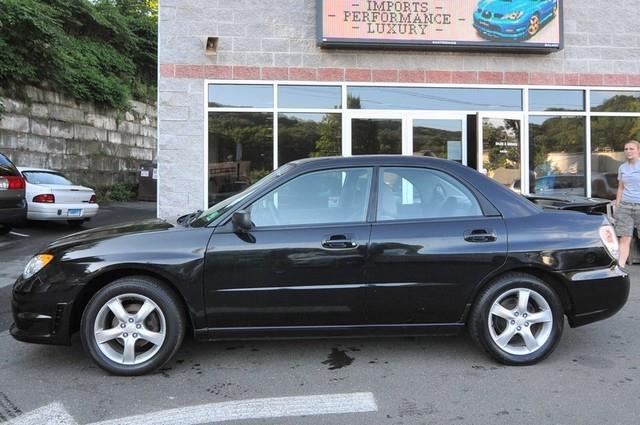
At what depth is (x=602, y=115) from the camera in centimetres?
1030

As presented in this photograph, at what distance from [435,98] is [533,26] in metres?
1.98

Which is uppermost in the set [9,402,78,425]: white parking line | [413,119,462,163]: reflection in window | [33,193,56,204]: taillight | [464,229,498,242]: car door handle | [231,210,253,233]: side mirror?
[413,119,462,163]: reflection in window

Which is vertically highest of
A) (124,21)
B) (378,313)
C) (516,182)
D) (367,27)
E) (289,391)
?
(124,21)

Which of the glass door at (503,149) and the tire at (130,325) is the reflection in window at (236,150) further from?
the tire at (130,325)

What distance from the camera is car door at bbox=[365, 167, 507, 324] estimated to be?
4.16 meters

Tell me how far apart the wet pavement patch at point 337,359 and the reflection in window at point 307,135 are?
553 cm

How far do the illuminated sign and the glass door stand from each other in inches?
48.4

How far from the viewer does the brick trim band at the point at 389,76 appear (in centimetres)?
944

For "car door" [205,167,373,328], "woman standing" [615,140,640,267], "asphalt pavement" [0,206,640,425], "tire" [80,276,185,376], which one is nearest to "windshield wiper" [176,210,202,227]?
"car door" [205,167,373,328]

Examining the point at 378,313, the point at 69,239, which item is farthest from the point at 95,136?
the point at 378,313

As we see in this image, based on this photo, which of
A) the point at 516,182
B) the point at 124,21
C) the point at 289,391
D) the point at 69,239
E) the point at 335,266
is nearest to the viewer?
the point at 289,391

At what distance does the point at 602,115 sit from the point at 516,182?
1.93 m

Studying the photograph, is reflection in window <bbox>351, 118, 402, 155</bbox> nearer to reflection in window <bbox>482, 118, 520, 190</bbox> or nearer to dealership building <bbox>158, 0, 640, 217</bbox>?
dealership building <bbox>158, 0, 640, 217</bbox>

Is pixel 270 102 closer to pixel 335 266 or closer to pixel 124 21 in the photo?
pixel 335 266
